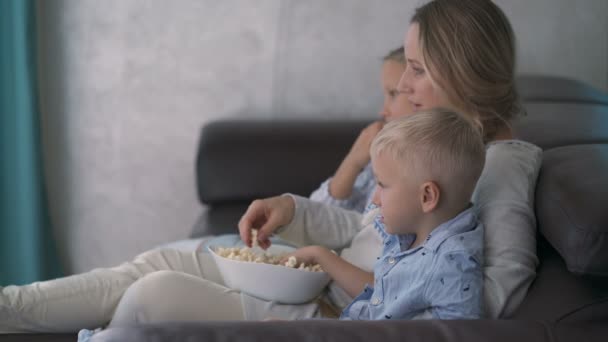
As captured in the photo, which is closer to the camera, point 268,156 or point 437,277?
point 437,277

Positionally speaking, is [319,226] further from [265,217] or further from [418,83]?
[418,83]

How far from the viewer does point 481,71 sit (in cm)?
144

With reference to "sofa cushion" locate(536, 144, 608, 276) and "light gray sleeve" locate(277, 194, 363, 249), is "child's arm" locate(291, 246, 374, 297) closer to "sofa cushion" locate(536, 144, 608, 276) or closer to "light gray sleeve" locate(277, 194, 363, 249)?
"light gray sleeve" locate(277, 194, 363, 249)

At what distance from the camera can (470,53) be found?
143cm

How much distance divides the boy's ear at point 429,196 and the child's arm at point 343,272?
22 cm

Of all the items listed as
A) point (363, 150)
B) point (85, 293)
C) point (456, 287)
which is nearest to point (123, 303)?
point (85, 293)

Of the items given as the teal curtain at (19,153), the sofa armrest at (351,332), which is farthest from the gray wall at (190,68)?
the sofa armrest at (351,332)

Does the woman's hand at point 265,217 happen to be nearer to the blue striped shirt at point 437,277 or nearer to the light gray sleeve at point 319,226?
the light gray sleeve at point 319,226

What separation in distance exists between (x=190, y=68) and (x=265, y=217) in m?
1.17

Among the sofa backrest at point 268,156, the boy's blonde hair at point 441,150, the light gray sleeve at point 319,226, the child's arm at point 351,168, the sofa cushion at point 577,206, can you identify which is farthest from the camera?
the sofa backrest at point 268,156

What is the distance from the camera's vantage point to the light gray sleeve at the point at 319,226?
1.67m

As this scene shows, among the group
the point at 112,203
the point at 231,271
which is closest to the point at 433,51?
the point at 231,271

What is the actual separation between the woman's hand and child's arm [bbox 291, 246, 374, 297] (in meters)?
0.14

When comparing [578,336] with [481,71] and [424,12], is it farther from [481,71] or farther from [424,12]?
[424,12]
